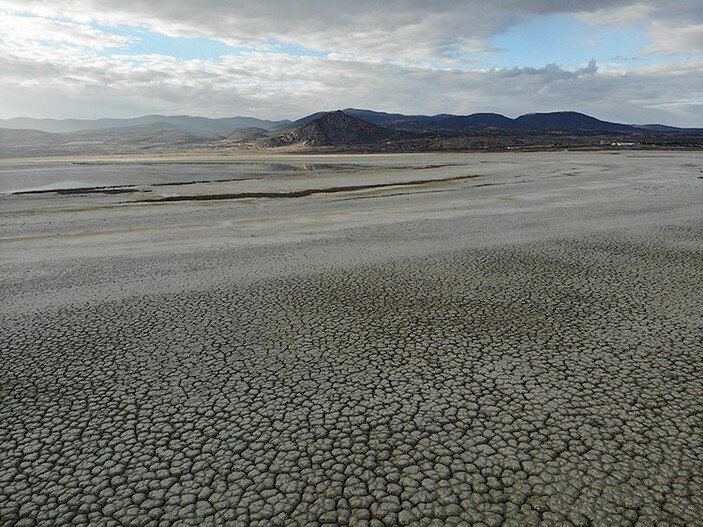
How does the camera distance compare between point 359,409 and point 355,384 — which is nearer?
point 359,409

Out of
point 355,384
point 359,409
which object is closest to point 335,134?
point 355,384

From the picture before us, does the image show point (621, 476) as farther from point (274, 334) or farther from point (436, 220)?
point (436, 220)

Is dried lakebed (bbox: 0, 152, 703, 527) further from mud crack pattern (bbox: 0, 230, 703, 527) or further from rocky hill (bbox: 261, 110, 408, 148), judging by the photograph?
rocky hill (bbox: 261, 110, 408, 148)

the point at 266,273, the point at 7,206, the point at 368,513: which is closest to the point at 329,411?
the point at 368,513

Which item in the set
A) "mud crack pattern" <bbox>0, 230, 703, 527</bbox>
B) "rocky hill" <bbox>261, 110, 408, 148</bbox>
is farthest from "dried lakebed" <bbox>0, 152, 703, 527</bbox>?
"rocky hill" <bbox>261, 110, 408, 148</bbox>

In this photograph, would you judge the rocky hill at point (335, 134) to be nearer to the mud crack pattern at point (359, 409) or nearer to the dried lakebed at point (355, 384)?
the dried lakebed at point (355, 384)

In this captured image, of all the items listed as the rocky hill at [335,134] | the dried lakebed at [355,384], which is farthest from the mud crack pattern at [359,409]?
the rocky hill at [335,134]

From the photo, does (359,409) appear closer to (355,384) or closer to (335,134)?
(355,384)
